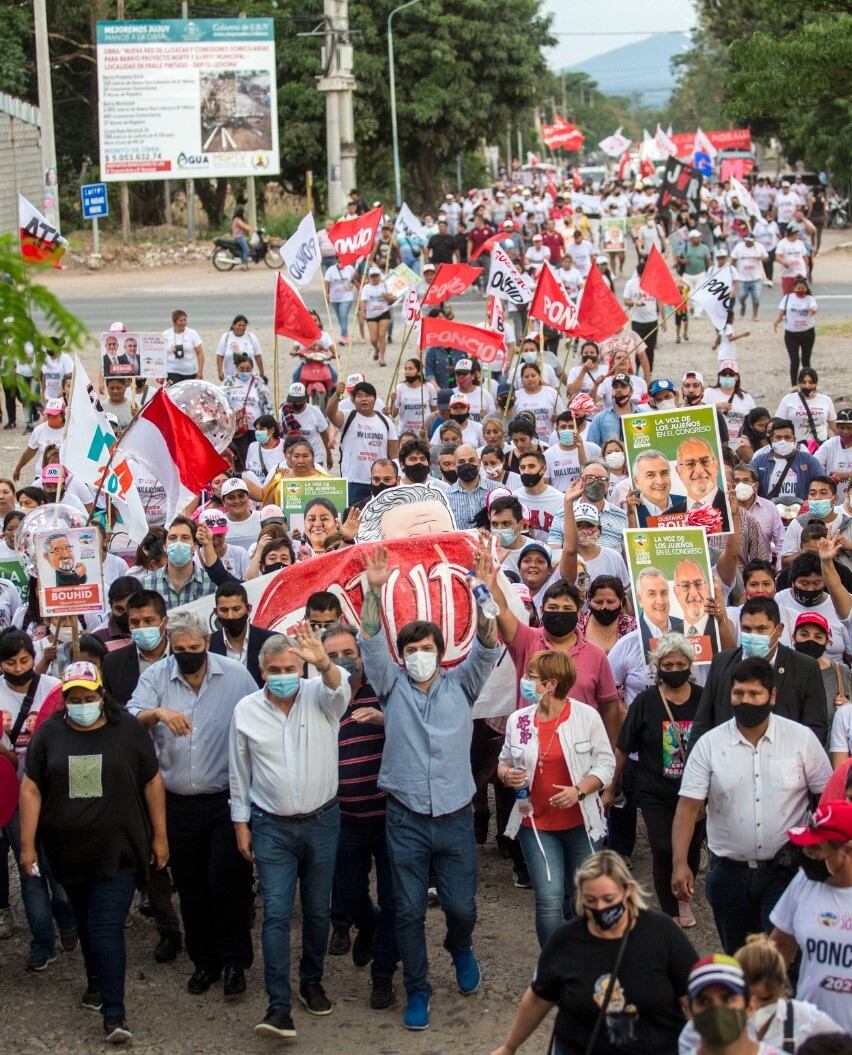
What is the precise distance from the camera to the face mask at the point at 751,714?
6.74 meters

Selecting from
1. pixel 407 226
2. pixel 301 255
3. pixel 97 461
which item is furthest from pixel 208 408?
pixel 407 226

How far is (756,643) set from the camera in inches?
290

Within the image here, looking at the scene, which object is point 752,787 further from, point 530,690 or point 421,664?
point 421,664

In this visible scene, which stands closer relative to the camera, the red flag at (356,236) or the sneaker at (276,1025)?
the sneaker at (276,1025)

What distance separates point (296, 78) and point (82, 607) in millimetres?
47046

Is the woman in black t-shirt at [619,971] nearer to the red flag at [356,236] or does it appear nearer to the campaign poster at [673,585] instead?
the campaign poster at [673,585]

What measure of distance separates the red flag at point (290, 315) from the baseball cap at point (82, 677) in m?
8.89

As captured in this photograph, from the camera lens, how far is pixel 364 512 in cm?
945

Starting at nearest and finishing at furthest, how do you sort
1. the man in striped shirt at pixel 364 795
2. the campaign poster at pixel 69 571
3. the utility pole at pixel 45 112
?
the man in striped shirt at pixel 364 795 < the campaign poster at pixel 69 571 < the utility pole at pixel 45 112

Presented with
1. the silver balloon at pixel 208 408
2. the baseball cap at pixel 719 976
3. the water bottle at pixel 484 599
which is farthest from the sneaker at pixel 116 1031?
the silver balloon at pixel 208 408

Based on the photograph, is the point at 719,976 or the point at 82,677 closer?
the point at 719,976

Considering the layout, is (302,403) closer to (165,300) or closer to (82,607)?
(82,607)

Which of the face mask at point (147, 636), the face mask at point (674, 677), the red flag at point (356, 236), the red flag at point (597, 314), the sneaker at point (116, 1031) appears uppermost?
the red flag at point (356, 236)

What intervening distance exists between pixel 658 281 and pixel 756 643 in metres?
10.6
